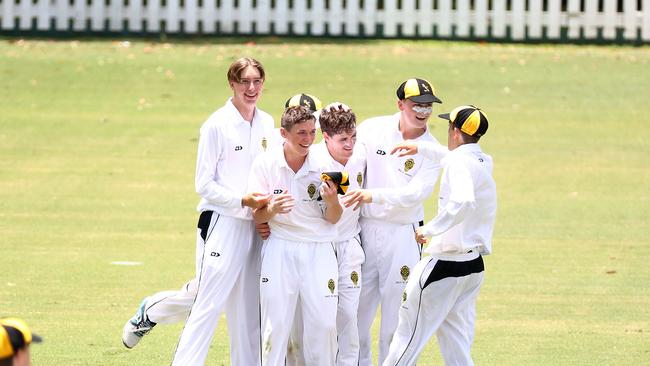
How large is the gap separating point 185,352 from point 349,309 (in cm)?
122

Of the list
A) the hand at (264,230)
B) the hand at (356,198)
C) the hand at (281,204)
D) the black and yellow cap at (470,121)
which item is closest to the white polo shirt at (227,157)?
the hand at (264,230)

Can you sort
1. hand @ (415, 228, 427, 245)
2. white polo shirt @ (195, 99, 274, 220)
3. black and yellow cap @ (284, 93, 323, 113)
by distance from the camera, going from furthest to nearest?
black and yellow cap @ (284, 93, 323, 113) < white polo shirt @ (195, 99, 274, 220) < hand @ (415, 228, 427, 245)

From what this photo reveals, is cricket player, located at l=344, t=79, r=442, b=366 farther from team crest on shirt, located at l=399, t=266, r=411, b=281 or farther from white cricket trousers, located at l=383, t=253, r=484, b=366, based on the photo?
white cricket trousers, located at l=383, t=253, r=484, b=366

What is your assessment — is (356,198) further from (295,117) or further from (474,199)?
(474,199)

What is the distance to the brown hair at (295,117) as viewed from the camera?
8.88m

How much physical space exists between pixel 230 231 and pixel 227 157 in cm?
53

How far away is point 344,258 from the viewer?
9.34m

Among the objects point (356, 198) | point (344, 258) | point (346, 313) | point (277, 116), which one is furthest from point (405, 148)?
point (277, 116)

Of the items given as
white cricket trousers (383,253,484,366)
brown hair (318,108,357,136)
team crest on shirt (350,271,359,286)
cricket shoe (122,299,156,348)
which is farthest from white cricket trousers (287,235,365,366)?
cricket shoe (122,299,156,348)

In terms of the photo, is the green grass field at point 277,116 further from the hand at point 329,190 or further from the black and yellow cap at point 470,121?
the black and yellow cap at point 470,121

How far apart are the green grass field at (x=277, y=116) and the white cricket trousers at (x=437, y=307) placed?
1545 mm

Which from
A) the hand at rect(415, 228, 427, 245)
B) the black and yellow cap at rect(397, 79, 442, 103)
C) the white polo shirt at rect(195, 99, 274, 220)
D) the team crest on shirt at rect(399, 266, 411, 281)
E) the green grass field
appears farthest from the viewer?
the green grass field

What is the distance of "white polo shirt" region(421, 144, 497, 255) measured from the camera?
28.3ft

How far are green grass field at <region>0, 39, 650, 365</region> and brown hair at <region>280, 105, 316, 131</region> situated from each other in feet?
8.10
